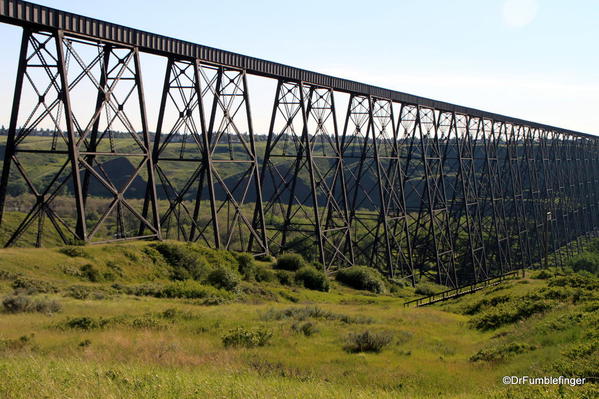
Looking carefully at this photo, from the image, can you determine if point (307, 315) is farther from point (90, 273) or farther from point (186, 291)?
point (90, 273)

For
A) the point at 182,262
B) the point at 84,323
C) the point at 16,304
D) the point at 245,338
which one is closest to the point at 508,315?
the point at 245,338

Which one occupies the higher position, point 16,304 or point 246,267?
point 16,304

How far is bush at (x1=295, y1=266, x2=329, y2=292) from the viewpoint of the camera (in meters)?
23.8

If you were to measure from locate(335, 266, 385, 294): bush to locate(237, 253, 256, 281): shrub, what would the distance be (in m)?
7.03

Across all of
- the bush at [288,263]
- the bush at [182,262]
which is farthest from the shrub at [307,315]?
the bush at [288,263]

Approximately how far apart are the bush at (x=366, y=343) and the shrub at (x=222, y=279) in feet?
27.2

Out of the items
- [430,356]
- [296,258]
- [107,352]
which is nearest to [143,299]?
[107,352]

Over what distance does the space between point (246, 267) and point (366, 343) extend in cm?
1090

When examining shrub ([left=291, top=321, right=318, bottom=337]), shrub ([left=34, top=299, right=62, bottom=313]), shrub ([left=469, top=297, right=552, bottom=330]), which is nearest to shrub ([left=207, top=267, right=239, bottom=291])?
shrub ([left=291, top=321, right=318, bottom=337])

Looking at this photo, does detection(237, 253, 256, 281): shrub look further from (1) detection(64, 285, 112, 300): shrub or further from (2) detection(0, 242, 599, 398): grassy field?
(1) detection(64, 285, 112, 300): shrub

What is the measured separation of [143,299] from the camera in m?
14.9

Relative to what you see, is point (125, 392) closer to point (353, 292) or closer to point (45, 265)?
point (45, 265)

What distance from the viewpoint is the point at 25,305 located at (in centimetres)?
1210

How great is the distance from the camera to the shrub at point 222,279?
62.6ft
